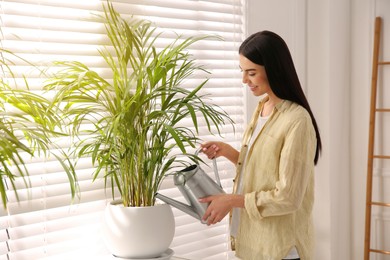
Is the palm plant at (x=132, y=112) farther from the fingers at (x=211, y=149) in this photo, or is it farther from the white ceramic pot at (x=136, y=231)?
the fingers at (x=211, y=149)

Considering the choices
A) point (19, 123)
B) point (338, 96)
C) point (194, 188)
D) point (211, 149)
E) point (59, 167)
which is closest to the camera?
point (19, 123)

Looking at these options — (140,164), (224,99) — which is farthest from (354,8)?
(140,164)

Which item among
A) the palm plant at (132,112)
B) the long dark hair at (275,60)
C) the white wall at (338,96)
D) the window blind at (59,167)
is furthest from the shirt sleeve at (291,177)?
the white wall at (338,96)

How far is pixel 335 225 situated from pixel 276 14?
148cm

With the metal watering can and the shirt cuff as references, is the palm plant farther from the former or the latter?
the shirt cuff

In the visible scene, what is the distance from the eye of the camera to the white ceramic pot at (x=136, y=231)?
2.71m

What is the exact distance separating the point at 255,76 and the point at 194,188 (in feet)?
1.80

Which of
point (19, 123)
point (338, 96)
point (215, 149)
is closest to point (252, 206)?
point (215, 149)

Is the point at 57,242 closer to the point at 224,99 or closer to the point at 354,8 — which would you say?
the point at 224,99

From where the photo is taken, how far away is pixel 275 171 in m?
2.83

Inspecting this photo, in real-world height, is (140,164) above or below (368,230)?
above

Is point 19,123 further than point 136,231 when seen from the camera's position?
No

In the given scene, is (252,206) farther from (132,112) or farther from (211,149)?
(132,112)

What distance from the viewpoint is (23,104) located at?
2.52 meters
